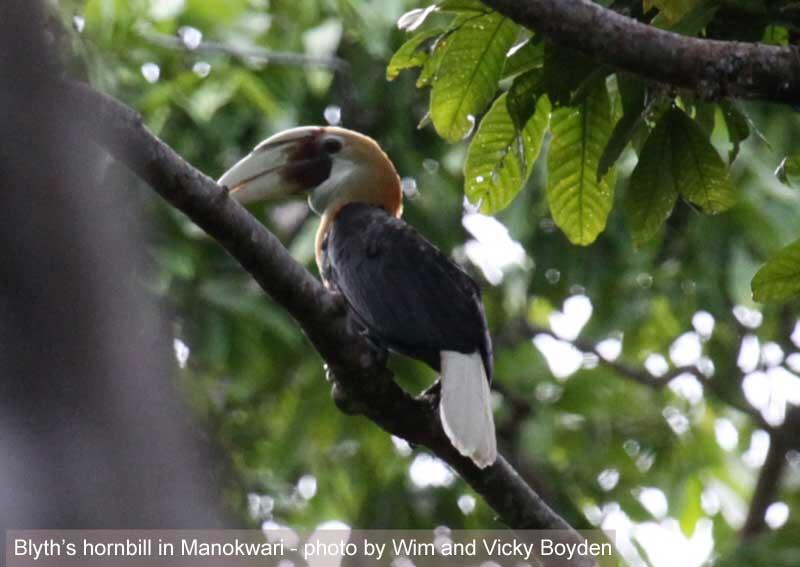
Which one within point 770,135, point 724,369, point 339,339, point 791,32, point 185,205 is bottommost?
point 724,369

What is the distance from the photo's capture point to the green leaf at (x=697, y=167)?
2953 millimetres

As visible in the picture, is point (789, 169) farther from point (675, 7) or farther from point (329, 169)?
point (329, 169)

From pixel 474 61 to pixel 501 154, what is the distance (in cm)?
32

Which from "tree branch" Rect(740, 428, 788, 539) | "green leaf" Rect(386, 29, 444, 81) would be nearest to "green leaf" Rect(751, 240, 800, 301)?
"green leaf" Rect(386, 29, 444, 81)

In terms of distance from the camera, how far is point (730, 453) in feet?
A: 25.7

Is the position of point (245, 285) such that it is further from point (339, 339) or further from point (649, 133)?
point (649, 133)

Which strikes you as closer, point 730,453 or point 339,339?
point 339,339

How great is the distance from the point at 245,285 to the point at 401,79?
3.97 ft

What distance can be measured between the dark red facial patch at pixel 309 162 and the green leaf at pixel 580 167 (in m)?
1.98

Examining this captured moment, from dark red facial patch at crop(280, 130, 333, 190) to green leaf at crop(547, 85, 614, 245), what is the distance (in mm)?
1982

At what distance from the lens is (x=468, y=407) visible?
13.1 feet

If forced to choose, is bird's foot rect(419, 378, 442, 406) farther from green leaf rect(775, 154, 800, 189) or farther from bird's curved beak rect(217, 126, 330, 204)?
green leaf rect(775, 154, 800, 189)

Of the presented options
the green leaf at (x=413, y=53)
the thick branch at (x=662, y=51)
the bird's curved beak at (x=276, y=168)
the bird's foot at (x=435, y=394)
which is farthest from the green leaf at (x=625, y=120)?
the bird's curved beak at (x=276, y=168)

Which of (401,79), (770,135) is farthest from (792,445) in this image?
(401,79)
